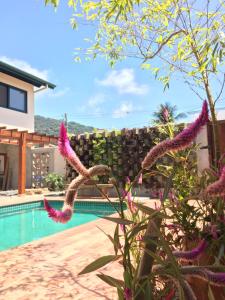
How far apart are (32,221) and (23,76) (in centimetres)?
769

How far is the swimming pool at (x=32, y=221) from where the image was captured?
26.1ft

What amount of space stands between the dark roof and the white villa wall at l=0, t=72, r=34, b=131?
9.3 inches

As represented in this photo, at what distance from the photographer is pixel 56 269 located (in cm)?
374

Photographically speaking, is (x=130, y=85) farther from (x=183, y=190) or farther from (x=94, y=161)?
(x=183, y=190)

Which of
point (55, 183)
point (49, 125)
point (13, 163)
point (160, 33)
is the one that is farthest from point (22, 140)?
point (49, 125)

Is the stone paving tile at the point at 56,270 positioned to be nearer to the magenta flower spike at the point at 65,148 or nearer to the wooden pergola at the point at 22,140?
the magenta flower spike at the point at 65,148

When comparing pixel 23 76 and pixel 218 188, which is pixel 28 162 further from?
pixel 218 188

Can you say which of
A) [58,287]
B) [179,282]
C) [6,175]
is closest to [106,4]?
[58,287]

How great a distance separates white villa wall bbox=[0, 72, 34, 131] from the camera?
46.5 feet

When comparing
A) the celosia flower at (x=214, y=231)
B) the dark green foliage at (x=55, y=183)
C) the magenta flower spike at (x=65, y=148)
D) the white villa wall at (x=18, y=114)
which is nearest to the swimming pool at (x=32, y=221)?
the dark green foliage at (x=55, y=183)

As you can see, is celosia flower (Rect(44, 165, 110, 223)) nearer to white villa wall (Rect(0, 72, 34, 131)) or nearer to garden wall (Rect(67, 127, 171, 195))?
garden wall (Rect(67, 127, 171, 195))

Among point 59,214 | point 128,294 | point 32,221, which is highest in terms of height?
point 59,214

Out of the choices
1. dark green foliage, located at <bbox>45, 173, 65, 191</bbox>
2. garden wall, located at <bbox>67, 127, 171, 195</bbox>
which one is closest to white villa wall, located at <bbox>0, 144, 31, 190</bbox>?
dark green foliage, located at <bbox>45, 173, 65, 191</bbox>

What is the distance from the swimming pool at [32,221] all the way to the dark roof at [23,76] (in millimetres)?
6079
